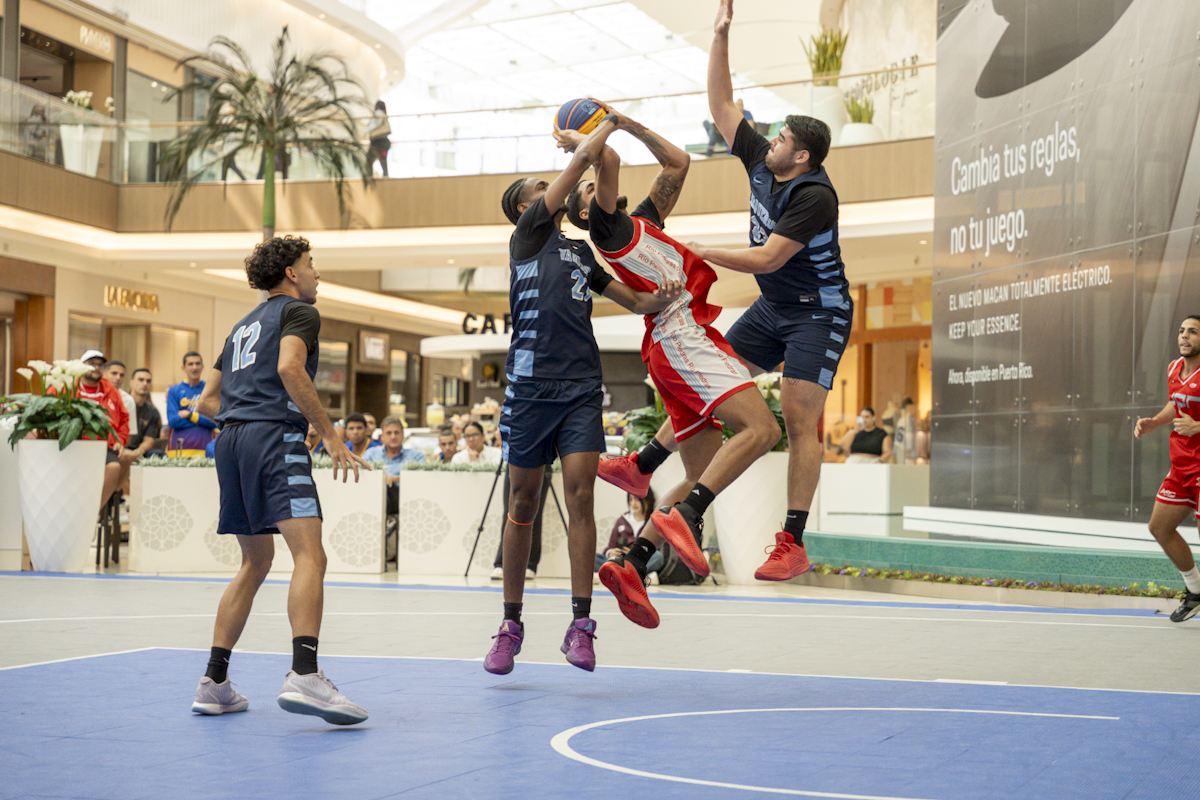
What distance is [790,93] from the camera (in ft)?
49.8

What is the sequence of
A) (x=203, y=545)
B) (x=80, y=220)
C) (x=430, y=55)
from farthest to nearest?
(x=430, y=55) → (x=80, y=220) → (x=203, y=545)

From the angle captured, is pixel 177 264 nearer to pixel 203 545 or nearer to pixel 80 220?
pixel 80 220

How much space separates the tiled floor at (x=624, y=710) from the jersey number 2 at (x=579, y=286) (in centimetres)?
151

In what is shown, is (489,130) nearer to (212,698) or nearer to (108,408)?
(108,408)

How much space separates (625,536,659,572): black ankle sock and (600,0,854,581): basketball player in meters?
0.35

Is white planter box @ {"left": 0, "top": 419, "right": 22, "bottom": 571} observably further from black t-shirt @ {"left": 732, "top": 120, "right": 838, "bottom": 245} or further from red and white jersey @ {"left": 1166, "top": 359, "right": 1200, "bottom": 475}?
red and white jersey @ {"left": 1166, "top": 359, "right": 1200, "bottom": 475}

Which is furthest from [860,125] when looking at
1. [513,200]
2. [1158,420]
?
[513,200]

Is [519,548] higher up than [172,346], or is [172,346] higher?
[172,346]

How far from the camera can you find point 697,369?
4609 mm

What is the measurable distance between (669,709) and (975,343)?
24.2ft

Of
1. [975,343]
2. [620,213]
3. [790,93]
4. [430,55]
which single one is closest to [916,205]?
Result: [790,93]

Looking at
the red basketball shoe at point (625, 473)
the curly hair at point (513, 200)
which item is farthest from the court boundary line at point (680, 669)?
the curly hair at point (513, 200)

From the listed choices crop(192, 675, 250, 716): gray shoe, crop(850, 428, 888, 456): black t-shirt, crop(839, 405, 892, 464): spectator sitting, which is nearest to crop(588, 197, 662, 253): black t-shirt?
crop(192, 675, 250, 716): gray shoe

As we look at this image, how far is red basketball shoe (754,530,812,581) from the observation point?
4.42 meters
